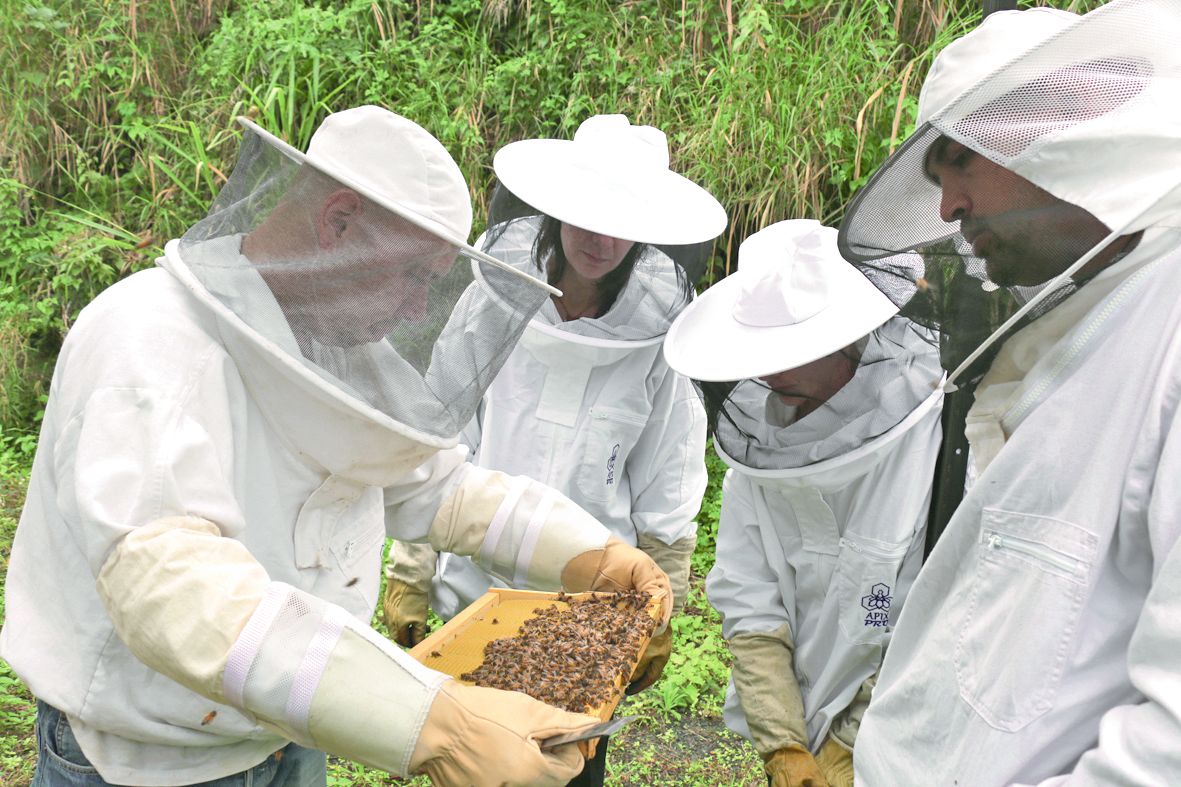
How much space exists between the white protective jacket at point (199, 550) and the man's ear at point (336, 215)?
0.16 m

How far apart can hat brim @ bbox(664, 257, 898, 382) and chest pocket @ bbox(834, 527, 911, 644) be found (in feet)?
1.88

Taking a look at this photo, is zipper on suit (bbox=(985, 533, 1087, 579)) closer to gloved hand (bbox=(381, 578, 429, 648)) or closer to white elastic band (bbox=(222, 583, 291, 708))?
white elastic band (bbox=(222, 583, 291, 708))

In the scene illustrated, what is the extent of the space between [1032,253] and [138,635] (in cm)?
161

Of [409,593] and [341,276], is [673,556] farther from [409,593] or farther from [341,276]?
[341,276]

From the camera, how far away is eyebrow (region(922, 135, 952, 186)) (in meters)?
1.68

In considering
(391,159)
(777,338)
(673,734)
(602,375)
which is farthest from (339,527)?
(673,734)

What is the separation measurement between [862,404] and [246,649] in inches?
63.7

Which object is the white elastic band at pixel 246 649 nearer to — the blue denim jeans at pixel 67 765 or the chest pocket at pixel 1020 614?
the blue denim jeans at pixel 67 765

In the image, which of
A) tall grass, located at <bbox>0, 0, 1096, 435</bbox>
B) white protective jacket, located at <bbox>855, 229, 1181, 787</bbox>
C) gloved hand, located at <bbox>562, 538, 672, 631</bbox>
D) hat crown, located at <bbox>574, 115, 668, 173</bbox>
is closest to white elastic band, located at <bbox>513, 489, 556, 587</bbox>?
gloved hand, located at <bbox>562, 538, 672, 631</bbox>

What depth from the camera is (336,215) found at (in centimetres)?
193

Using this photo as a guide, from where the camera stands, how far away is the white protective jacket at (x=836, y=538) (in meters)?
2.61

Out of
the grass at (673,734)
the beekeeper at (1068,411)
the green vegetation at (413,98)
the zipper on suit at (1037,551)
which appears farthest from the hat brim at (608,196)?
the green vegetation at (413,98)

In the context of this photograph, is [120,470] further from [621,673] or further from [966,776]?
[966,776]

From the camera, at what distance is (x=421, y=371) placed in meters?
2.09
